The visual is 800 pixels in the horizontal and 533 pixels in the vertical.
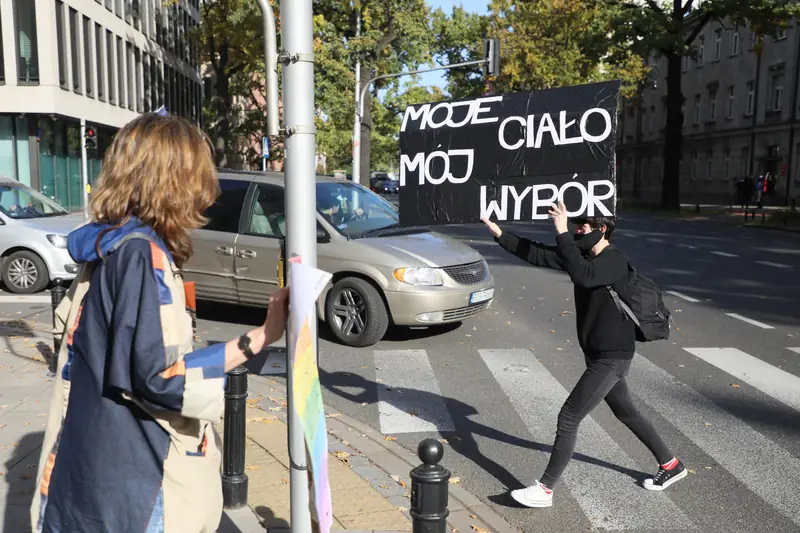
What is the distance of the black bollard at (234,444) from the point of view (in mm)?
4176

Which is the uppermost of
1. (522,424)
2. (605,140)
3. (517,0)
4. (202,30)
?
(517,0)

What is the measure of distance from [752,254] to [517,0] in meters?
28.6

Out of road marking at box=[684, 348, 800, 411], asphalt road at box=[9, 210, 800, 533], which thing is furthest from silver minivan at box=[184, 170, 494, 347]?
road marking at box=[684, 348, 800, 411]

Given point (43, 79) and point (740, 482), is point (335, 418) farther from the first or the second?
point (43, 79)

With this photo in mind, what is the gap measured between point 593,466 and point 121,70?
3536 cm

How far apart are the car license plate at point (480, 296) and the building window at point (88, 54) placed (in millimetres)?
27070

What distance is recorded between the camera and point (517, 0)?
142ft

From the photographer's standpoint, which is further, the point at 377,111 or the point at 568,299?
A: the point at 377,111

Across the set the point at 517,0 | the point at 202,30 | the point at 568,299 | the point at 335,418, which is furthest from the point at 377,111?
the point at 335,418

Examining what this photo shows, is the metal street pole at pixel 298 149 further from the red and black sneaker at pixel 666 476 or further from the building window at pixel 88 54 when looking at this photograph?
the building window at pixel 88 54

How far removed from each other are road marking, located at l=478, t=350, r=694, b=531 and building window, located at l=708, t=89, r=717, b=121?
5070 centimetres

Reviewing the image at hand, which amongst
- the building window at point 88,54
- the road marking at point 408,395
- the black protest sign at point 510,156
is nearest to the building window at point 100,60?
the building window at point 88,54

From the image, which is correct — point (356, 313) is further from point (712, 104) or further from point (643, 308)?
point (712, 104)

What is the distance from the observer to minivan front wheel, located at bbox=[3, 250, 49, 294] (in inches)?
483
